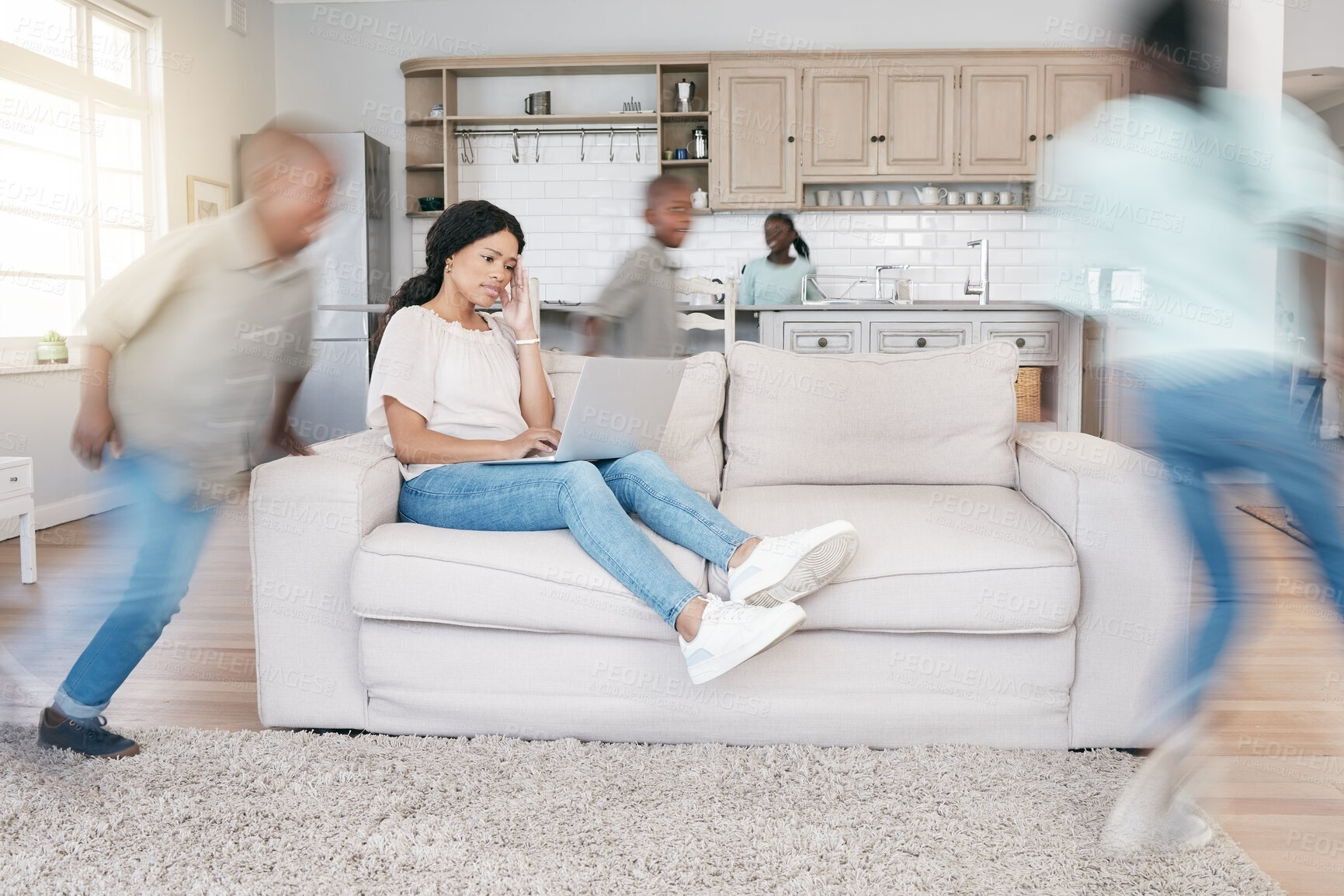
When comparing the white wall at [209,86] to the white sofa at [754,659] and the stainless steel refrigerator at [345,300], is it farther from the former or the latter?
the white sofa at [754,659]

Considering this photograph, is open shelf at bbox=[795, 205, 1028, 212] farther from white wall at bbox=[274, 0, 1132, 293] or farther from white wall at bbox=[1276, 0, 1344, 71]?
white wall at bbox=[1276, 0, 1344, 71]

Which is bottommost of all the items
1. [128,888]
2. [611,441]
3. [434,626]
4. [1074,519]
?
[128,888]

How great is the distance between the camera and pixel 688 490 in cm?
215

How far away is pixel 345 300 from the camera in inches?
243

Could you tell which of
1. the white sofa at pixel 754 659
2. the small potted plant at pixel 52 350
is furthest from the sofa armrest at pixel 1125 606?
the small potted plant at pixel 52 350

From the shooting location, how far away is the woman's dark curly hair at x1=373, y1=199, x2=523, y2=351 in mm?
2383

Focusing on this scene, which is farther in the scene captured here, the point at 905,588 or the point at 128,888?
the point at 905,588

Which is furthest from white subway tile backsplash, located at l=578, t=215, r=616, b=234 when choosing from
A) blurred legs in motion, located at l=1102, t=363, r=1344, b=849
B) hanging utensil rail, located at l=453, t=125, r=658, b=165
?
blurred legs in motion, located at l=1102, t=363, r=1344, b=849

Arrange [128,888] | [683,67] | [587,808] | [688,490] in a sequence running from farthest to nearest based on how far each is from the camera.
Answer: [683,67] < [688,490] < [587,808] < [128,888]

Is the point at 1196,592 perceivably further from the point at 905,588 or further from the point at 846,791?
the point at 846,791

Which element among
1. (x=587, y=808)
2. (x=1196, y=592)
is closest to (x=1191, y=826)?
(x=587, y=808)

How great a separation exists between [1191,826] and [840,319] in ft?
12.7

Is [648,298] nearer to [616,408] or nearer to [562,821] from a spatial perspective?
[616,408]

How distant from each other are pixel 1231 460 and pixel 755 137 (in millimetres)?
5121
